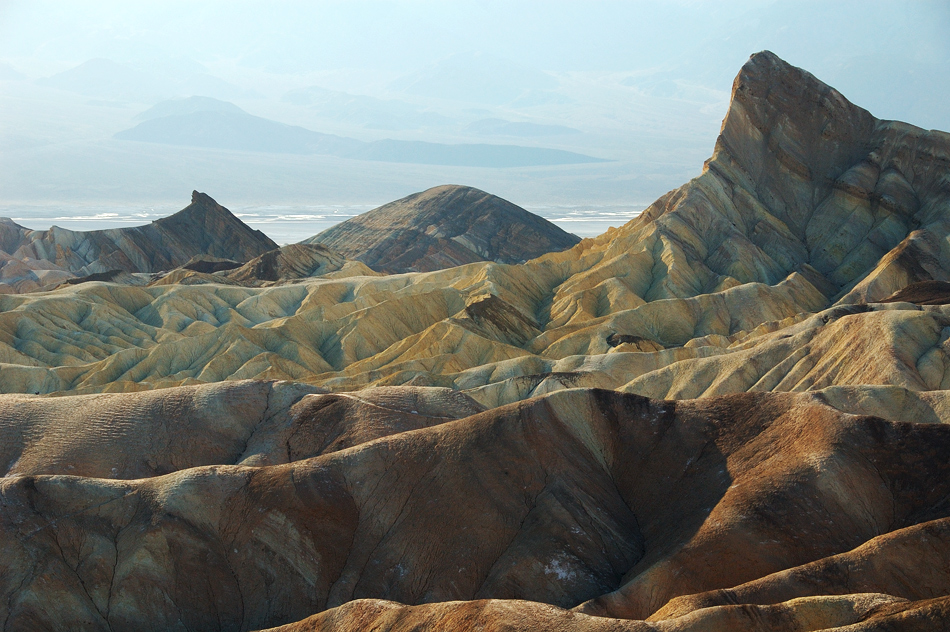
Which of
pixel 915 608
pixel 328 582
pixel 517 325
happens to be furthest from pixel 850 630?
pixel 517 325

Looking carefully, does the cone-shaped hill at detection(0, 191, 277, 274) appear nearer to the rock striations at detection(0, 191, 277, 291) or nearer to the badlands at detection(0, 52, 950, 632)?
the rock striations at detection(0, 191, 277, 291)

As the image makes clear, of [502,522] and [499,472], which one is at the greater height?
[499,472]

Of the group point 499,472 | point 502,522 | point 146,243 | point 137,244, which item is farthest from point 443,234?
point 502,522

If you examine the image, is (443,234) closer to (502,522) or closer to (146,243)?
(146,243)

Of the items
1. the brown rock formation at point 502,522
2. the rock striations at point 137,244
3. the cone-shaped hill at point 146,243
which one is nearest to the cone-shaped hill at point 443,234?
the cone-shaped hill at point 146,243

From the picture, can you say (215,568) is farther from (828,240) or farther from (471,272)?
(828,240)

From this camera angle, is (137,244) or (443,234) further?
(443,234)

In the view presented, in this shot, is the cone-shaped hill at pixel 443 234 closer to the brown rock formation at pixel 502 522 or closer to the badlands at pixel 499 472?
the badlands at pixel 499 472
